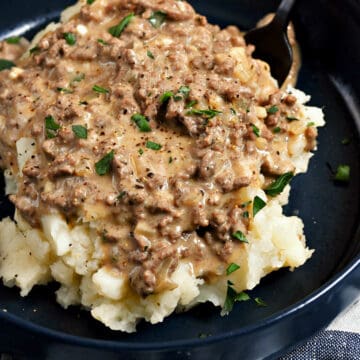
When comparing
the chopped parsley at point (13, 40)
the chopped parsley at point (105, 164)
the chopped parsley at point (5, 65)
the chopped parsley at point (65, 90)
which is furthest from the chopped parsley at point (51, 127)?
the chopped parsley at point (13, 40)

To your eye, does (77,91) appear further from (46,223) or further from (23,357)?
(23,357)

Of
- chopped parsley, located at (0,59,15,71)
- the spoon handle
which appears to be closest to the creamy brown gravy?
chopped parsley, located at (0,59,15,71)

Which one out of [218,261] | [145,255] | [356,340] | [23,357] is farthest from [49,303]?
[356,340]

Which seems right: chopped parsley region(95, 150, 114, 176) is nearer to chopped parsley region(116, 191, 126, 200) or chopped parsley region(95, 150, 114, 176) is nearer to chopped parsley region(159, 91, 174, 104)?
chopped parsley region(116, 191, 126, 200)

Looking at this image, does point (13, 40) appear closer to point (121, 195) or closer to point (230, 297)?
point (121, 195)

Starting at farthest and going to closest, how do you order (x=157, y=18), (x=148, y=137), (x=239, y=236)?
(x=157, y=18) → (x=148, y=137) → (x=239, y=236)

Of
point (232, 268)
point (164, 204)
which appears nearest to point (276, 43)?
point (164, 204)
